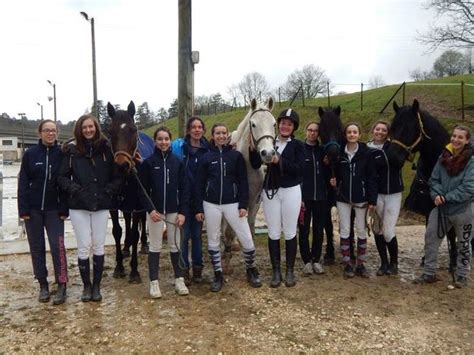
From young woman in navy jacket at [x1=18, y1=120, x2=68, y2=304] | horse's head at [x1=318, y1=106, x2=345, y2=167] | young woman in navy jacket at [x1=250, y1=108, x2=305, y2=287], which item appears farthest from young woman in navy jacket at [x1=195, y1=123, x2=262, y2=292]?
young woman in navy jacket at [x1=18, y1=120, x2=68, y2=304]

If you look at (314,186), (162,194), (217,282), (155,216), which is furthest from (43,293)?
(314,186)

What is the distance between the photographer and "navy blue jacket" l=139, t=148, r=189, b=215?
165 inches

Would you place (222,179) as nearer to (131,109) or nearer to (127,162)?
(127,162)

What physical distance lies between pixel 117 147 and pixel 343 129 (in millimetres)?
2640

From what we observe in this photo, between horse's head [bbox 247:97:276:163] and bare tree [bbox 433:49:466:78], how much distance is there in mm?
51429

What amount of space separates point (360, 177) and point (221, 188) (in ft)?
5.46

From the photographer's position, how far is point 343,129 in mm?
4828

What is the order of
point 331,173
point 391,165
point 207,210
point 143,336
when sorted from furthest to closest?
1. point 331,173
2. point 391,165
3. point 207,210
4. point 143,336

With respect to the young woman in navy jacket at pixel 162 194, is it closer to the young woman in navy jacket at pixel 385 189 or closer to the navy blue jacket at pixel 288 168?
the navy blue jacket at pixel 288 168

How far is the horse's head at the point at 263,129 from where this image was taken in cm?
407

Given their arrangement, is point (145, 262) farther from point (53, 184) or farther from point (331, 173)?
point (331, 173)

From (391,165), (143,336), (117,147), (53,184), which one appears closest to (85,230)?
(53,184)

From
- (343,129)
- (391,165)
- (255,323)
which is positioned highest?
(343,129)

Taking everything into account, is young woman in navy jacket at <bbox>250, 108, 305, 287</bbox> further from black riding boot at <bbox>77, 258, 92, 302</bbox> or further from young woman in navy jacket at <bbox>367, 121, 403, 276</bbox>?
black riding boot at <bbox>77, 258, 92, 302</bbox>
